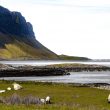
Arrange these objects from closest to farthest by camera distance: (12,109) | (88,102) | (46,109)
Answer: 1. (12,109)
2. (46,109)
3. (88,102)

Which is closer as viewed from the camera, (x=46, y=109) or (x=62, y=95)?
(x=46, y=109)

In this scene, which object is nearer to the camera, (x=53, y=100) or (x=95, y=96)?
(x=53, y=100)

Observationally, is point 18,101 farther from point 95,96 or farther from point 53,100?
point 95,96

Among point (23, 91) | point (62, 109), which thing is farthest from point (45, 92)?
point (62, 109)

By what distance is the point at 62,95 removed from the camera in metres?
47.7

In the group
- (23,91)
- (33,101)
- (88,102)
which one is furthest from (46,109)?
(23,91)

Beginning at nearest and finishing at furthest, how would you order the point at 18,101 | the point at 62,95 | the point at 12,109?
1. the point at 12,109
2. the point at 18,101
3. the point at 62,95

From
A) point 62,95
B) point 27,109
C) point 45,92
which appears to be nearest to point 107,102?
point 62,95

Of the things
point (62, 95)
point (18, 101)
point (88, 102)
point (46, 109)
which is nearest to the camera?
point (46, 109)

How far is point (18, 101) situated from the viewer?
37.4m

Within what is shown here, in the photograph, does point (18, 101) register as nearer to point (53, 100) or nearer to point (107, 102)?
point (53, 100)

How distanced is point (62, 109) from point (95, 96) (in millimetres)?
16632

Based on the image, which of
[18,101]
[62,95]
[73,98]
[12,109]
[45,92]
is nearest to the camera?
[12,109]

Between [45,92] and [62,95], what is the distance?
3.83 m
